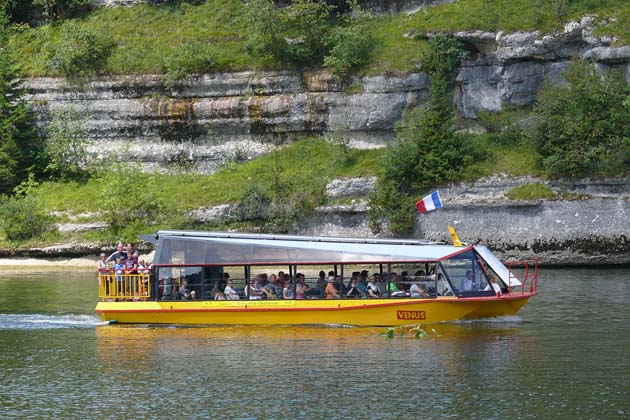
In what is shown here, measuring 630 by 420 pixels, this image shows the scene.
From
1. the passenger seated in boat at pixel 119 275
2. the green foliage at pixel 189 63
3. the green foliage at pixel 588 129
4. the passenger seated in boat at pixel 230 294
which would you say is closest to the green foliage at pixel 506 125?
the green foliage at pixel 588 129

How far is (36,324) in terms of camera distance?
34.8m

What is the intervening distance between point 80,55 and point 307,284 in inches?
1561

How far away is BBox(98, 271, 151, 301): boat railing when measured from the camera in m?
34.9

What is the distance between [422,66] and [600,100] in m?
11.7

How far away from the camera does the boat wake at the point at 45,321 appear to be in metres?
34.5

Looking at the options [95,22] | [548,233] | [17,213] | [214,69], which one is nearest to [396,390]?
[548,233]

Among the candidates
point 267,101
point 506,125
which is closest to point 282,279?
point 506,125

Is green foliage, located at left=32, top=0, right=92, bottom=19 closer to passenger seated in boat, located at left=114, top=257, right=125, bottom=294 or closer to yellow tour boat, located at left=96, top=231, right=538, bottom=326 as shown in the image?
passenger seated in boat, located at left=114, top=257, right=125, bottom=294

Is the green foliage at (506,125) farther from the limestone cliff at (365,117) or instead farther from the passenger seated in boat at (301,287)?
the passenger seated in boat at (301,287)

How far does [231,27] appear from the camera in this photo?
231 ft

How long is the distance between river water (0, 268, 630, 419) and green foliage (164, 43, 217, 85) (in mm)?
32076

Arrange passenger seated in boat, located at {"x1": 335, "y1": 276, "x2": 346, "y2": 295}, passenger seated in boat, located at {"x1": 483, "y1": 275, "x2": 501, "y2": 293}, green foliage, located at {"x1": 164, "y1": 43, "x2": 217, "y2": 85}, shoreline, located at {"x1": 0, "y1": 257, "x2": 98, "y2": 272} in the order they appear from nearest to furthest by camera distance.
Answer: passenger seated in boat, located at {"x1": 483, "y1": 275, "x2": 501, "y2": 293} < passenger seated in boat, located at {"x1": 335, "y1": 276, "x2": 346, "y2": 295} < shoreline, located at {"x1": 0, "y1": 257, "x2": 98, "y2": 272} < green foliage, located at {"x1": 164, "y1": 43, "x2": 217, "y2": 85}

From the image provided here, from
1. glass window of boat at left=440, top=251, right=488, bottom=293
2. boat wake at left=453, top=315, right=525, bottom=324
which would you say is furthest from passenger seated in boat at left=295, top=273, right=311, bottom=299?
boat wake at left=453, top=315, right=525, bottom=324

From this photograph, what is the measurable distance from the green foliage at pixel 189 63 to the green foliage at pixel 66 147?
21.6 ft
